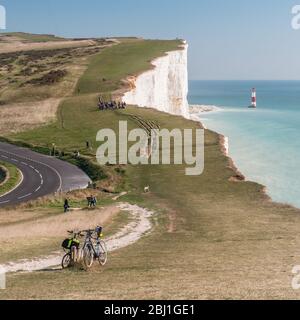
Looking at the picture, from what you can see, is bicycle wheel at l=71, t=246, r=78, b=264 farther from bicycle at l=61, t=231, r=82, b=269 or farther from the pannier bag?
the pannier bag

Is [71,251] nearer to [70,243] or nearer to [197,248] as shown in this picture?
[70,243]

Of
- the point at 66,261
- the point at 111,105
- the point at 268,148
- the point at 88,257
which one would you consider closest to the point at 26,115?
the point at 111,105

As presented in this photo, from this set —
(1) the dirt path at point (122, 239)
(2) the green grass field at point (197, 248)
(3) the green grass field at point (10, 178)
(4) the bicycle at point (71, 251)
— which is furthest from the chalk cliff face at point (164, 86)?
(4) the bicycle at point (71, 251)

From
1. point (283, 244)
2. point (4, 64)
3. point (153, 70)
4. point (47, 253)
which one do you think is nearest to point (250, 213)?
point (283, 244)

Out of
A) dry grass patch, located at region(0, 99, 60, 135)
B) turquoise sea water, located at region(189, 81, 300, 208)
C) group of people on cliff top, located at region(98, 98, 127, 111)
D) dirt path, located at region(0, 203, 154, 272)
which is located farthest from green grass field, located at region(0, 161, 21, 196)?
group of people on cliff top, located at region(98, 98, 127, 111)

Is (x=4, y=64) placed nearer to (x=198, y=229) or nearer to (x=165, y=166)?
(x=165, y=166)

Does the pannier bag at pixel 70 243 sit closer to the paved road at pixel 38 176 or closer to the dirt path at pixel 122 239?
the dirt path at pixel 122 239
